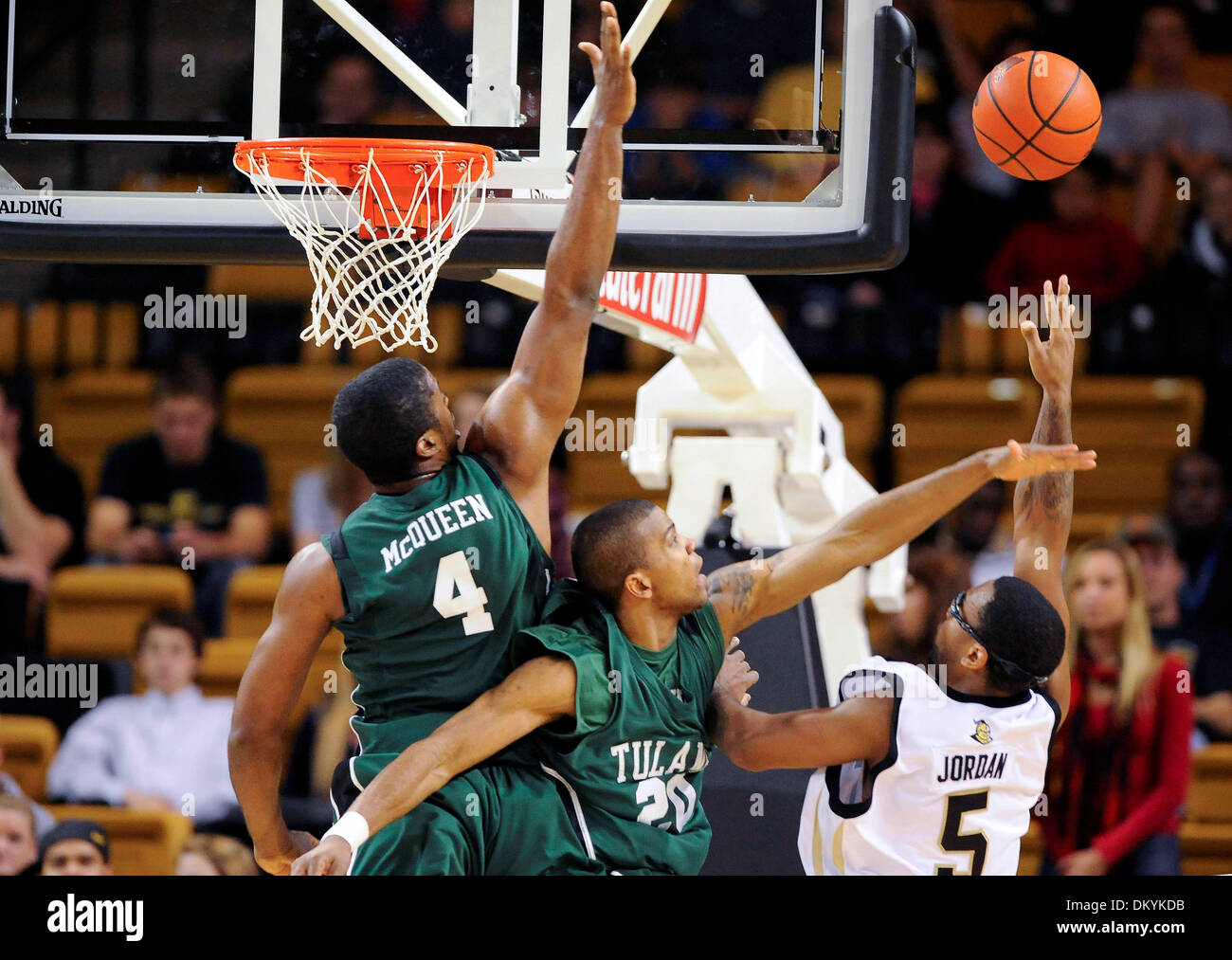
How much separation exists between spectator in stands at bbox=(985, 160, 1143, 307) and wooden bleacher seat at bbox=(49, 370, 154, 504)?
3.66 meters

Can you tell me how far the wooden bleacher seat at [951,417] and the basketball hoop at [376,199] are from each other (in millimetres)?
3846

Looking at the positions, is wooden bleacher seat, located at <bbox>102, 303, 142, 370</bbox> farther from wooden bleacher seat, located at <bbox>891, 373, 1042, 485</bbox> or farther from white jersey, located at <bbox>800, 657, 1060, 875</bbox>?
white jersey, located at <bbox>800, 657, 1060, 875</bbox>

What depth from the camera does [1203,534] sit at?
596 centimetres

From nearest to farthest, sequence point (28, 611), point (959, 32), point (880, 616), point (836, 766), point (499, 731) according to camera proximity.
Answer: point (499, 731)
point (836, 766)
point (28, 611)
point (880, 616)
point (959, 32)

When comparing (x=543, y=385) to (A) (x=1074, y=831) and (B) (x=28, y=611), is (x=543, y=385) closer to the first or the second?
(A) (x=1074, y=831)

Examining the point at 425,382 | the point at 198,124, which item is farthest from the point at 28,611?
the point at 425,382

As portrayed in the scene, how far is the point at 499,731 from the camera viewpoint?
2609mm

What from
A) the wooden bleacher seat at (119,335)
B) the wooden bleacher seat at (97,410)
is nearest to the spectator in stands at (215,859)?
the wooden bleacher seat at (97,410)

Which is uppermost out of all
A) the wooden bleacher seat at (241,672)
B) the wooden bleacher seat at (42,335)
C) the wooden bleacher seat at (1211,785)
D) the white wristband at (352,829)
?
the wooden bleacher seat at (42,335)

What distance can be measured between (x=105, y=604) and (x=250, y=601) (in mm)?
599

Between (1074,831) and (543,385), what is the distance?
3.11 meters

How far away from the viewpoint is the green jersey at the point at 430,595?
2.70 m

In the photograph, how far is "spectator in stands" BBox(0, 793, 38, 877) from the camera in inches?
182

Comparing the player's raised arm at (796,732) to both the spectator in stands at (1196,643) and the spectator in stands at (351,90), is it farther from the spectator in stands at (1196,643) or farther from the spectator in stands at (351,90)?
the spectator in stands at (1196,643)
